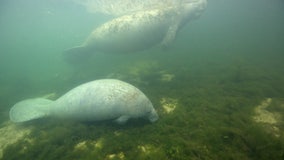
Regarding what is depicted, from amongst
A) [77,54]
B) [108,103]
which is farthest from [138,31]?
[108,103]

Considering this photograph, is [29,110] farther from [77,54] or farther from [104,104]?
[77,54]

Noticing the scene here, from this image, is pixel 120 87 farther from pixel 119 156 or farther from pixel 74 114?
pixel 119 156

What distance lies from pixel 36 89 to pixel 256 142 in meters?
10.5

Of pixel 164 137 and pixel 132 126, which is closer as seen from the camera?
pixel 164 137

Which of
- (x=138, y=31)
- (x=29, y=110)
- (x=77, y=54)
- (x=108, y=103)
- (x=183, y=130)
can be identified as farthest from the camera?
(x=77, y=54)

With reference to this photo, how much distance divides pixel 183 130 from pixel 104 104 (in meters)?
2.00

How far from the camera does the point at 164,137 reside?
4402 millimetres

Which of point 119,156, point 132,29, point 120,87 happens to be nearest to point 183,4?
point 132,29

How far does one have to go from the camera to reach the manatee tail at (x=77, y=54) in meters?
12.1

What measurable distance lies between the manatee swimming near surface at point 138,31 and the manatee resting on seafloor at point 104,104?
16.5 ft

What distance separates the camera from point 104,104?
5277 millimetres

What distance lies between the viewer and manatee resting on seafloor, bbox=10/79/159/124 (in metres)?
5.12

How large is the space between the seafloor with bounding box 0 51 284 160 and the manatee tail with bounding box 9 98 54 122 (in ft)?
0.81

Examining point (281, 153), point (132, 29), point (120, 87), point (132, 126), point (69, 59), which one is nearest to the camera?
point (281, 153)
